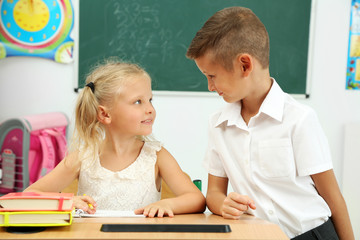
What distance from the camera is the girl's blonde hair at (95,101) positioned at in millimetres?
1559

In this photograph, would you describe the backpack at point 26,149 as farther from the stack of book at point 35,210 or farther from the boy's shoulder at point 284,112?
the stack of book at point 35,210

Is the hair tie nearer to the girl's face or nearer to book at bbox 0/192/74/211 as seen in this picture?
the girl's face

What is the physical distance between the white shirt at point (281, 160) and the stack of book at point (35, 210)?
24.5 inches

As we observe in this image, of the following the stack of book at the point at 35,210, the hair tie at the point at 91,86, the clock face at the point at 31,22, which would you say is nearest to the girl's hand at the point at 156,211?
the stack of book at the point at 35,210

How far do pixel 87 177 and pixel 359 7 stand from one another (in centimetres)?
286

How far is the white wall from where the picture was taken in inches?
140

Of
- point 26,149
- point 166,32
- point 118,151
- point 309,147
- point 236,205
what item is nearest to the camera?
point 236,205

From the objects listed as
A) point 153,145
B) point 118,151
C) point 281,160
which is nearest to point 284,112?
point 281,160

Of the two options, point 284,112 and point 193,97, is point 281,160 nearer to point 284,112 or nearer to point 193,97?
point 284,112

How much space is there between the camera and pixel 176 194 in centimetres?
147

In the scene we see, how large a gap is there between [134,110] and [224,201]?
0.53 metres

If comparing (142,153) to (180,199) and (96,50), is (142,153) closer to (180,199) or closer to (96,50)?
(180,199)

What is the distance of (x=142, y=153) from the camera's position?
1.58m

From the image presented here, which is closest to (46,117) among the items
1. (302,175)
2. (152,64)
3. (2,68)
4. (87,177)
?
(2,68)
